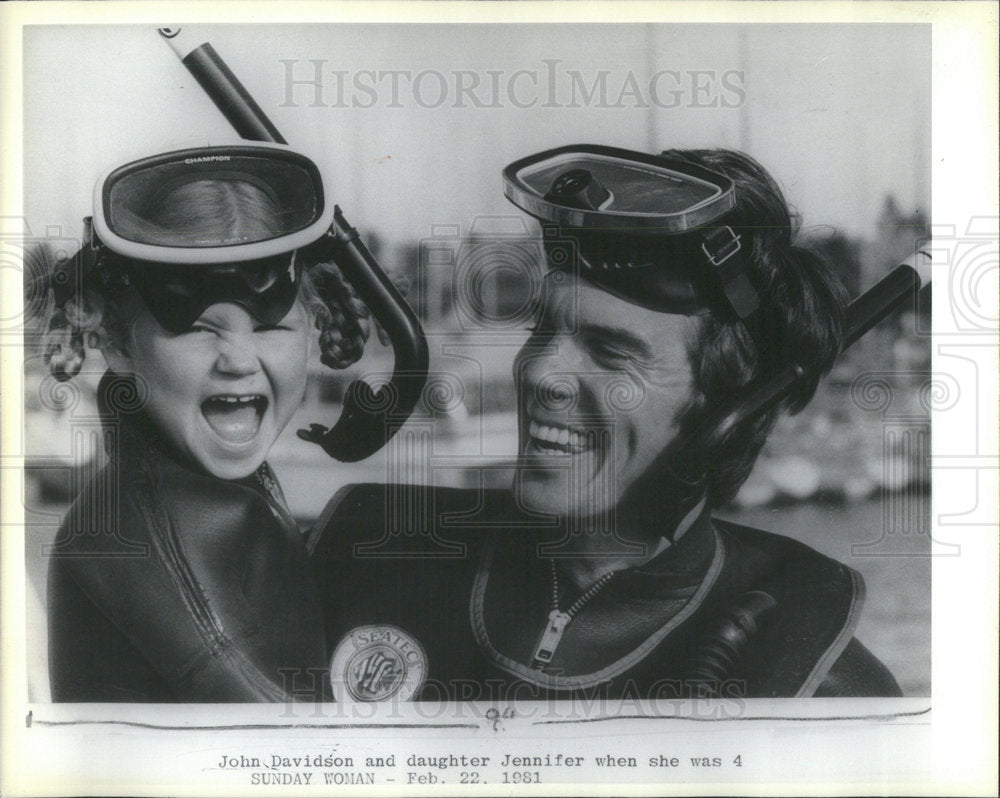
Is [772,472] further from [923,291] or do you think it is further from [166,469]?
[166,469]

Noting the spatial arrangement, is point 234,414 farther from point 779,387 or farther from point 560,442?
point 779,387

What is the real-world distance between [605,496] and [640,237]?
83cm

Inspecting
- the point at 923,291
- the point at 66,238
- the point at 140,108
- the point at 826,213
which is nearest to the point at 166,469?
the point at 66,238

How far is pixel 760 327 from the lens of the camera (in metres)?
3.32

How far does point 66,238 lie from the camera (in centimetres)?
333

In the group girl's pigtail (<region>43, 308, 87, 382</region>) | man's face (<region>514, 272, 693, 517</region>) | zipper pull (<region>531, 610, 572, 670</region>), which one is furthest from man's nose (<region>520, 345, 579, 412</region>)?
girl's pigtail (<region>43, 308, 87, 382</region>)

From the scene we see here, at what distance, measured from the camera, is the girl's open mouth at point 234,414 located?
3.31 m

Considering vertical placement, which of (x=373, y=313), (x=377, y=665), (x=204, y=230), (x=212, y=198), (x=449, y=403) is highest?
(x=212, y=198)

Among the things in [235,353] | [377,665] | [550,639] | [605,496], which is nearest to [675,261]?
[605,496]

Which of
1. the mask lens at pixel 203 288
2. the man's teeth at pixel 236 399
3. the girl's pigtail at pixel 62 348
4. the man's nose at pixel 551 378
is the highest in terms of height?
the mask lens at pixel 203 288

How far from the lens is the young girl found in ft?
10.8

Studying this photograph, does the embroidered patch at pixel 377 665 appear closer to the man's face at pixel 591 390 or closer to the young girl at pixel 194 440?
the young girl at pixel 194 440

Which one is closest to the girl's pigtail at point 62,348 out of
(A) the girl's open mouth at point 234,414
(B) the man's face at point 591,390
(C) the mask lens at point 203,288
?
(C) the mask lens at point 203,288

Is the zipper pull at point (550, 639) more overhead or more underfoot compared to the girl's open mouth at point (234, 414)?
more underfoot
